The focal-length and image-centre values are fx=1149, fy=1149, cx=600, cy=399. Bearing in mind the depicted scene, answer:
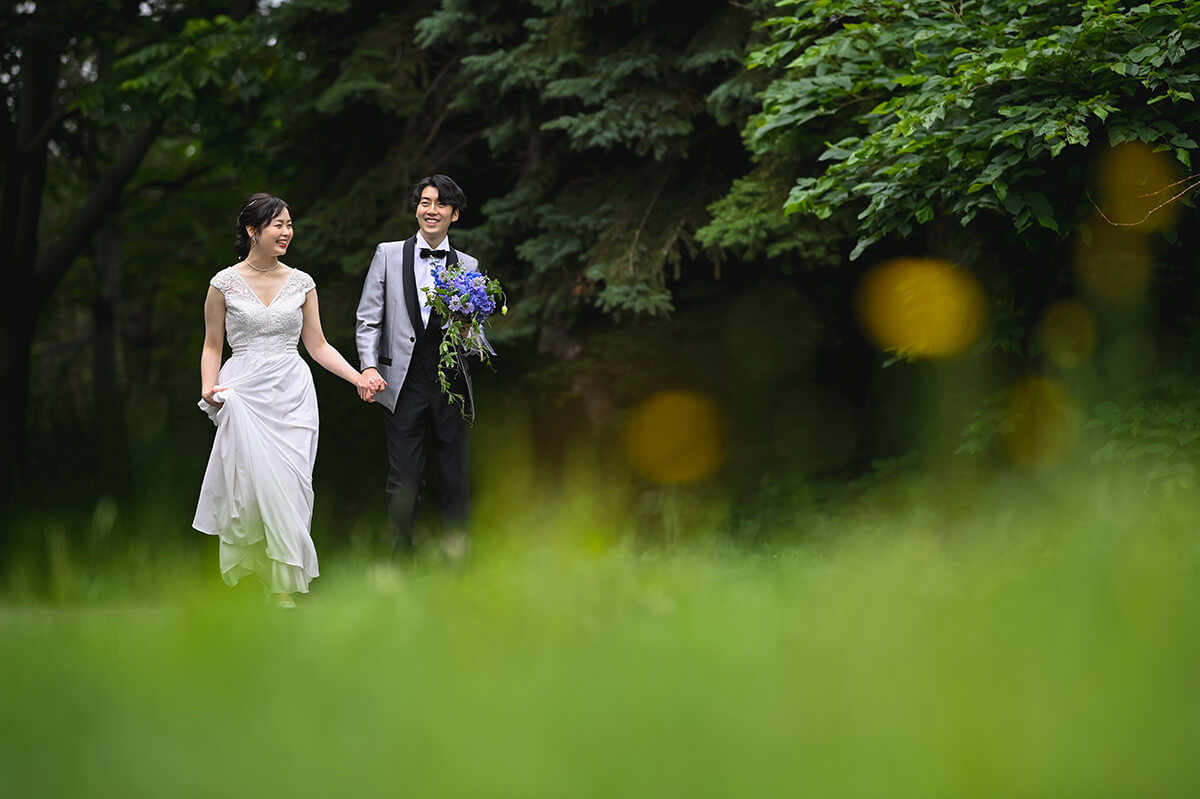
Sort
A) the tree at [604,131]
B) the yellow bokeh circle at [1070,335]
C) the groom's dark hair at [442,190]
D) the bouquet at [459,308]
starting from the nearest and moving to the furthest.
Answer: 1. the bouquet at [459,308]
2. the groom's dark hair at [442,190]
3. the yellow bokeh circle at [1070,335]
4. the tree at [604,131]

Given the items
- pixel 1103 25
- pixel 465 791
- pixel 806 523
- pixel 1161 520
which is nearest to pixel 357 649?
pixel 465 791

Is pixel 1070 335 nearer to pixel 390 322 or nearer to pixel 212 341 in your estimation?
pixel 390 322

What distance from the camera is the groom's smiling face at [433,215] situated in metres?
6.43

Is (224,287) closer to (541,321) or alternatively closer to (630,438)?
(541,321)

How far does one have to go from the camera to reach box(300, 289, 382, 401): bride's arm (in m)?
6.33

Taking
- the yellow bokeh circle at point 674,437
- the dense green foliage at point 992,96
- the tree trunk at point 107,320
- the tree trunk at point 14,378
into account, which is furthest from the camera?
the tree trunk at point 107,320

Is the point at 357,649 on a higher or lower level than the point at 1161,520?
lower

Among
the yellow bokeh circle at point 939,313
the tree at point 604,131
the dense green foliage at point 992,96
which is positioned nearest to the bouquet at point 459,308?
the dense green foliage at point 992,96

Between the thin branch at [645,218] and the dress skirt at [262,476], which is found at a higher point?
the thin branch at [645,218]

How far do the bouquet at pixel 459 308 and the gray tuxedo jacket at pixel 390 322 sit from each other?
15cm

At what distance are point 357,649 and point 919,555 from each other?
140cm

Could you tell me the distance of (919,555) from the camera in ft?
9.31

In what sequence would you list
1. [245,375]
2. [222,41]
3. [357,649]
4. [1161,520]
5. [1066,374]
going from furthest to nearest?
[222,41]
[1066,374]
[245,375]
[1161,520]
[357,649]

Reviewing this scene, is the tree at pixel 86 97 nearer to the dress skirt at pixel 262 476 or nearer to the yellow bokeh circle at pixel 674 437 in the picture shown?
the yellow bokeh circle at pixel 674 437
